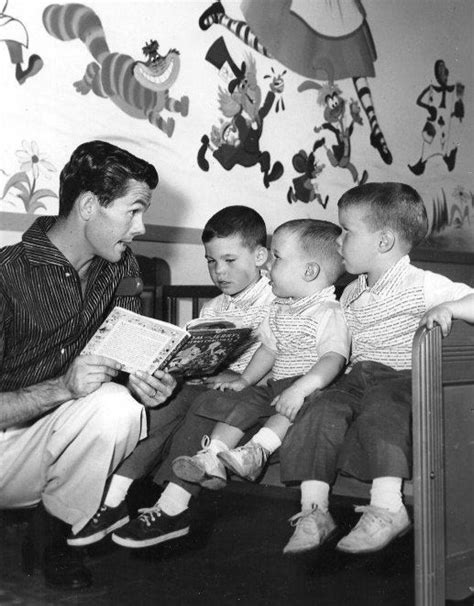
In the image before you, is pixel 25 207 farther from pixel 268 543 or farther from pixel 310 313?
pixel 268 543

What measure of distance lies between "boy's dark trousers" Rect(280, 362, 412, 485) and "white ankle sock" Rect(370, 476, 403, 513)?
0.9 inches

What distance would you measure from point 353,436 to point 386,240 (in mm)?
613

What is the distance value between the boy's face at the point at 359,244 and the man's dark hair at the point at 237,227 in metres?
0.51

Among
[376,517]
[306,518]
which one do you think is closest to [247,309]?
[306,518]

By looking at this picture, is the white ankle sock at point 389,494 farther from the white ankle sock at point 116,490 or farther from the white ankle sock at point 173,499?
the white ankle sock at point 116,490

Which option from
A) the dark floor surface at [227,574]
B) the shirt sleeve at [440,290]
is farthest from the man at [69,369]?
the shirt sleeve at [440,290]

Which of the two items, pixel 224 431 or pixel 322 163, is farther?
pixel 322 163

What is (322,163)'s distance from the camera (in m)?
3.76

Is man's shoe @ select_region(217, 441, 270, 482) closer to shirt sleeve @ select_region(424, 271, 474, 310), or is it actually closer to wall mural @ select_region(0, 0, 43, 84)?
shirt sleeve @ select_region(424, 271, 474, 310)

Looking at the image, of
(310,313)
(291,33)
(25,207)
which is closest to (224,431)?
(310,313)

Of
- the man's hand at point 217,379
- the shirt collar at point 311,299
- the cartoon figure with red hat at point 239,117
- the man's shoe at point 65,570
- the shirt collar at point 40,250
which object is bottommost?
the man's shoe at point 65,570

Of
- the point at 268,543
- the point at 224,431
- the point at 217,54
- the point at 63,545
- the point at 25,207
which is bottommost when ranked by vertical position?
the point at 268,543

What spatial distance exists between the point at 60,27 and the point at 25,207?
0.63 m

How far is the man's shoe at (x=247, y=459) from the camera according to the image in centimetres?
199
